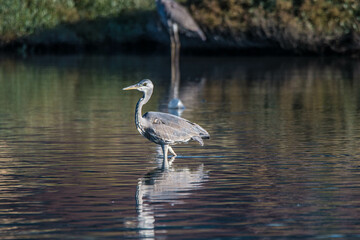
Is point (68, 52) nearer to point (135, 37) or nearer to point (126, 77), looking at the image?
point (135, 37)

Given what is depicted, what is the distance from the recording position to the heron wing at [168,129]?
11953 millimetres

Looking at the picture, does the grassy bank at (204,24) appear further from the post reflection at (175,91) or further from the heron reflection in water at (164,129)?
the heron reflection in water at (164,129)

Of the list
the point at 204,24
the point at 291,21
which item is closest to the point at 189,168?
the point at 291,21

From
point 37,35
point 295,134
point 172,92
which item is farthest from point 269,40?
point 295,134

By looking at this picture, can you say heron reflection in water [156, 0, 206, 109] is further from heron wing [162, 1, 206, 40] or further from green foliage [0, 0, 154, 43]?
green foliage [0, 0, 154, 43]

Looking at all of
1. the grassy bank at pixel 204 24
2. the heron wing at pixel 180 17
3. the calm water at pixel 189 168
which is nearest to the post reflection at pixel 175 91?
the calm water at pixel 189 168

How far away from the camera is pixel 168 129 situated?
11977 millimetres

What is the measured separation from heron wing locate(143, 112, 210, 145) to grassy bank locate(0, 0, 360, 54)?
28.1m

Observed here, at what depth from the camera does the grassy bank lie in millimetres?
39969

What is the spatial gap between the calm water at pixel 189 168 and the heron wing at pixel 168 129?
357mm

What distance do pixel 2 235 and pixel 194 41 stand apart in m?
35.6

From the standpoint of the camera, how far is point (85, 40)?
4716 cm

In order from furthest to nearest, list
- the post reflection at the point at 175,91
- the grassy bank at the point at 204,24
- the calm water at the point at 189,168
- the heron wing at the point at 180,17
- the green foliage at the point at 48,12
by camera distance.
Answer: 1. the green foliage at the point at 48,12
2. the grassy bank at the point at 204,24
3. the heron wing at the point at 180,17
4. the post reflection at the point at 175,91
5. the calm water at the point at 189,168

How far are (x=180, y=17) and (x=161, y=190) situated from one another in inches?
1126
